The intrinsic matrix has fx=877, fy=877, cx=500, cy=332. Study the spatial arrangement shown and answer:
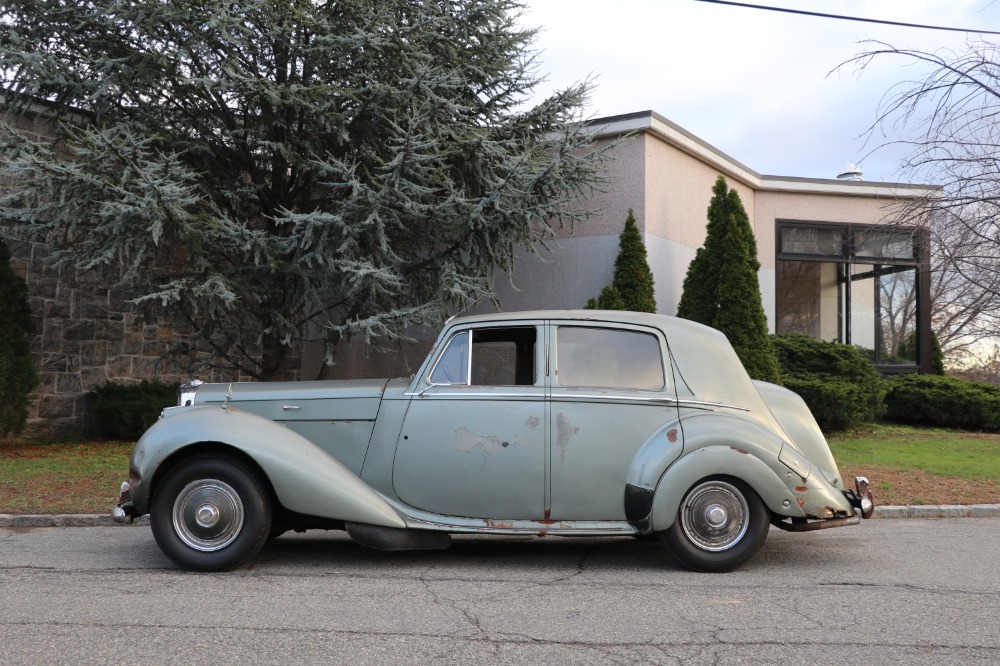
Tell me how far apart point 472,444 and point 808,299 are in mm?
13995

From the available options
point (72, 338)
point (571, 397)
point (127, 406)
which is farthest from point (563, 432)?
point (72, 338)

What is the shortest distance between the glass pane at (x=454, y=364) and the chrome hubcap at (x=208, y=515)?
1.56m

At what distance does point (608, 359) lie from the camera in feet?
20.2

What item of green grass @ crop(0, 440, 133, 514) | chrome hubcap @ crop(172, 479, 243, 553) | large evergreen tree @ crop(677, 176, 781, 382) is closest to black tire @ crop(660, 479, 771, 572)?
chrome hubcap @ crop(172, 479, 243, 553)

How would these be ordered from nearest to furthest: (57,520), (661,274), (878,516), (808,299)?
(57,520)
(878,516)
(661,274)
(808,299)

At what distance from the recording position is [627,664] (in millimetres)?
3861

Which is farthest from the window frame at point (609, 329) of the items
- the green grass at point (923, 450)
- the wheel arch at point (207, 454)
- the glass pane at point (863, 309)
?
the glass pane at point (863, 309)

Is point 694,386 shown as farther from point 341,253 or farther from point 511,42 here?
point 511,42

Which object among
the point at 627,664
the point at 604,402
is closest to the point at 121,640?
the point at 627,664

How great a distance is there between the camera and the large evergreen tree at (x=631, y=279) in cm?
1365

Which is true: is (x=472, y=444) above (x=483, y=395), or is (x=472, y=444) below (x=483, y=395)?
below

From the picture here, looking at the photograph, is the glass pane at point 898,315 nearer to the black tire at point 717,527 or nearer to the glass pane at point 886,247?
the glass pane at point 886,247

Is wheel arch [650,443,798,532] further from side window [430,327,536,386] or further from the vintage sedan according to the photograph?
side window [430,327,536,386]

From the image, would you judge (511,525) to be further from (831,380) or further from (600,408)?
(831,380)
